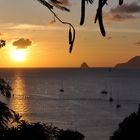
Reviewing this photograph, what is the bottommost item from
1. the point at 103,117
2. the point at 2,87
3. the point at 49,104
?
the point at 2,87

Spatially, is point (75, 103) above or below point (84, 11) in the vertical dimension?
above

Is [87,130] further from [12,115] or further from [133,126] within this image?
[12,115]

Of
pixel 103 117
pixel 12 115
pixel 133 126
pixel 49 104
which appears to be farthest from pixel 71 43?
pixel 49 104

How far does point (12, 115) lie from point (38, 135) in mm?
533

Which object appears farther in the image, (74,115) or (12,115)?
(74,115)

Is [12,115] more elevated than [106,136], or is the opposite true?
[106,136]

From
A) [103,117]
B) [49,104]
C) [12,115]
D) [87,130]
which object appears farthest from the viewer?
[49,104]

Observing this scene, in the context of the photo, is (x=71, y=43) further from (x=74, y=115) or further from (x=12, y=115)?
(x=74, y=115)

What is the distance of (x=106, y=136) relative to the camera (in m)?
60.0

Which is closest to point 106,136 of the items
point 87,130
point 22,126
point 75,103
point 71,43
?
point 87,130

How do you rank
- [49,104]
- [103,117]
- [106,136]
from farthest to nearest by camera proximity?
[49,104], [103,117], [106,136]

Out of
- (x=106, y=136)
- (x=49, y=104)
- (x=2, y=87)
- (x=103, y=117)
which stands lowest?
(x=2, y=87)

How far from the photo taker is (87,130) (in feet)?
212

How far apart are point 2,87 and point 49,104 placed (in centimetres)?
9788
